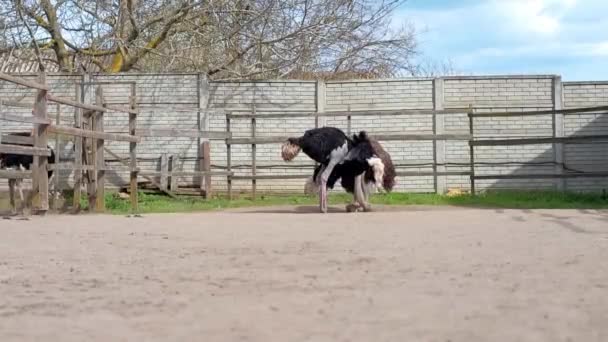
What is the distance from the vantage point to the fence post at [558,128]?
17.7 meters

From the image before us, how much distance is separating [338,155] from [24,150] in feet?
16.2

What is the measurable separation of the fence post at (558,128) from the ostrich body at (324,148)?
6777 millimetres

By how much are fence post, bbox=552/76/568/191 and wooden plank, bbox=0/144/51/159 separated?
11316 mm

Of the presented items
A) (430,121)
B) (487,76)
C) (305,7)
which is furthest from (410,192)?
(305,7)

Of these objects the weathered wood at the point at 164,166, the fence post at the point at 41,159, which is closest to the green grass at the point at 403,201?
the weathered wood at the point at 164,166

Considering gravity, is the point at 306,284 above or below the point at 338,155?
below

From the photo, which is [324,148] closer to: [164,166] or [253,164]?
[253,164]

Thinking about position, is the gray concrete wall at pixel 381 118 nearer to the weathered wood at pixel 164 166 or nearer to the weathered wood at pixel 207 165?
the weathered wood at pixel 164 166

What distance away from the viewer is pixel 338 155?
12.9 m

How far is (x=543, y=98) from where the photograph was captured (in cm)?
1797

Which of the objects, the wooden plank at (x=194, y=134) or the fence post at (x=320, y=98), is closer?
the wooden plank at (x=194, y=134)

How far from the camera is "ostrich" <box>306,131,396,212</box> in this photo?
1294 centimetres

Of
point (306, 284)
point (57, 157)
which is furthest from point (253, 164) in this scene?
point (306, 284)

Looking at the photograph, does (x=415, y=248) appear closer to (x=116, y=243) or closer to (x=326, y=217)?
(x=116, y=243)
